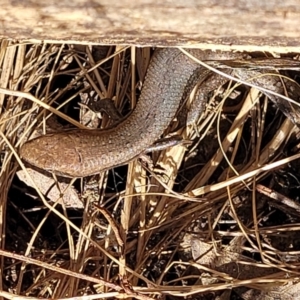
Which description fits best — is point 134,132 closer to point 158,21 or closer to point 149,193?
point 149,193

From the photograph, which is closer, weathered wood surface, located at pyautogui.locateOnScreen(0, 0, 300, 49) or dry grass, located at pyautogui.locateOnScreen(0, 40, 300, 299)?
weathered wood surface, located at pyautogui.locateOnScreen(0, 0, 300, 49)

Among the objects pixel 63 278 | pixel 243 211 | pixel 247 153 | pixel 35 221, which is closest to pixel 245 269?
pixel 243 211

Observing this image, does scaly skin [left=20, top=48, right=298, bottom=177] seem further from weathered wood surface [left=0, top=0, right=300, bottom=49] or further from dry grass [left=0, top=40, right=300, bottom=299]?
weathered wood surface [left=0, top=0, right=300, bottom=49]

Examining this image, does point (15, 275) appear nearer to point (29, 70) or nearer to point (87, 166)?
point (87, 166)

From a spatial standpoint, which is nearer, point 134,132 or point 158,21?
point 158,21

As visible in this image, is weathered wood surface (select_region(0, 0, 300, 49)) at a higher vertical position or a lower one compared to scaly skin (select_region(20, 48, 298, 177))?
higher

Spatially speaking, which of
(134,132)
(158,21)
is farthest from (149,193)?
(158,21)

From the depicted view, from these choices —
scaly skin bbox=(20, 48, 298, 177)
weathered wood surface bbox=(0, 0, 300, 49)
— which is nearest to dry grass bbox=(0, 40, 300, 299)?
scaly skin bbox=(20, 48, 298, 177)
